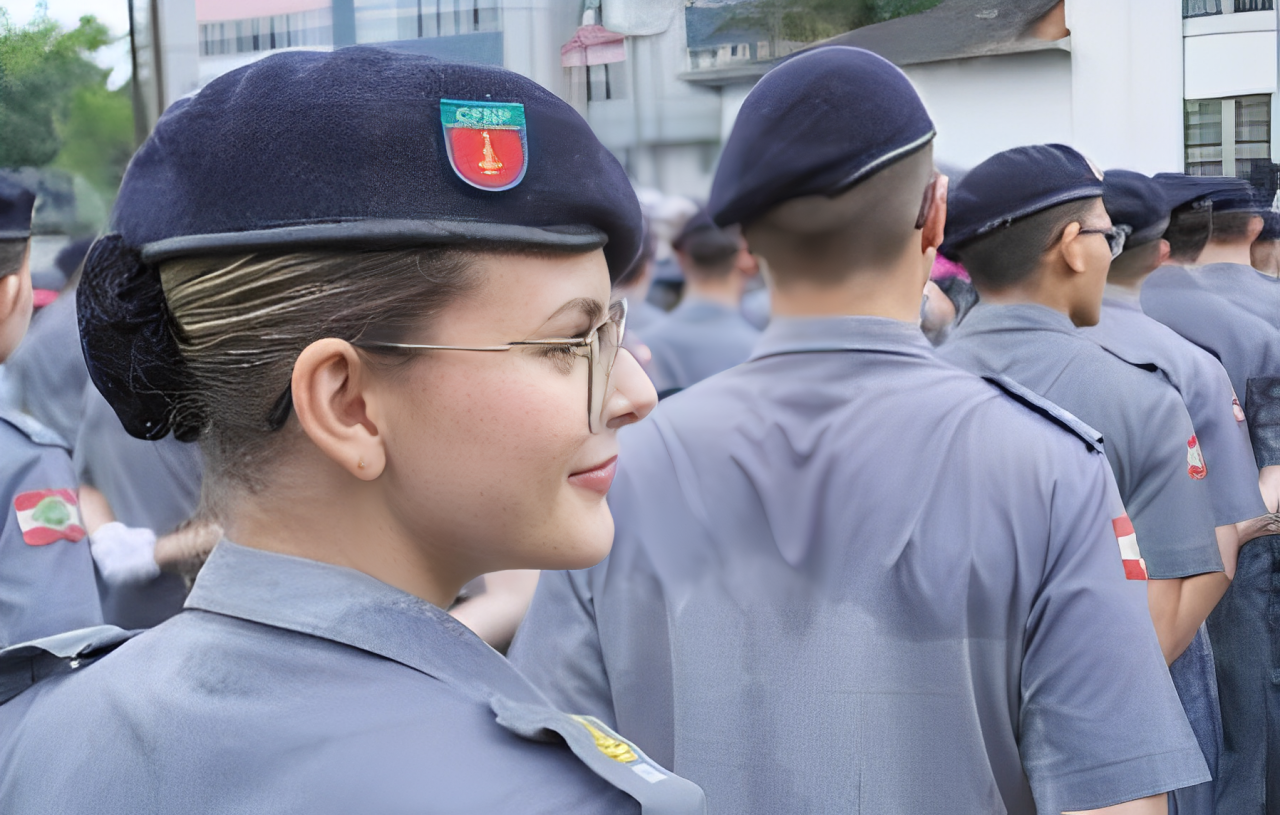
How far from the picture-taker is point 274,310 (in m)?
0.87

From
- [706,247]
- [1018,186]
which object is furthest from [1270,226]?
[706,247]

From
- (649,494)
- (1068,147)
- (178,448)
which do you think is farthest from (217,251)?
(178,448)

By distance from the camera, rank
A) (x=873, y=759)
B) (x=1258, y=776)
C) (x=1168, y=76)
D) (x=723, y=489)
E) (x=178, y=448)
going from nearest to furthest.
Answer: (x=873, y=759) < (x=723, y=489) < (x=1168, y=76) < (x=1258, y=776) < (x=178, y=448)

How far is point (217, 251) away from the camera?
0.87 metres

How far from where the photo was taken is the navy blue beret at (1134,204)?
6.37 ft

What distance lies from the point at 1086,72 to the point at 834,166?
1.66 ft

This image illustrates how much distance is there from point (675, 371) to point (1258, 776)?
1285 millimetres

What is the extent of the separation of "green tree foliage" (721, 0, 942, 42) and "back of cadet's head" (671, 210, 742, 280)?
31cm

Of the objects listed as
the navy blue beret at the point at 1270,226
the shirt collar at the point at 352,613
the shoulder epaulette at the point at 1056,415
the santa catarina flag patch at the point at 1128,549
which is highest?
the navy blue beret at the point at 1270,226

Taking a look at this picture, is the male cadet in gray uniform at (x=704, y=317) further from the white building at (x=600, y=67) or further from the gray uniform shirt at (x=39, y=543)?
the gray uniform shirt at (x=39, y=543)

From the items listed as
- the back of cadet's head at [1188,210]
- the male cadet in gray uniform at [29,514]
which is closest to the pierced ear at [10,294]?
the male cadet in gray uniform at [29,514]

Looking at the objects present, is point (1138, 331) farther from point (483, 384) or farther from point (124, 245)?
point (124, 245)

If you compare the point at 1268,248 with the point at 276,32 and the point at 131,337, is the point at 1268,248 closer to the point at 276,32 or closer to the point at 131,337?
the point at 276,32

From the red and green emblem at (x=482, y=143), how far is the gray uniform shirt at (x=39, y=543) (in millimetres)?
1825
